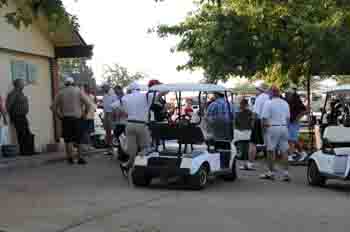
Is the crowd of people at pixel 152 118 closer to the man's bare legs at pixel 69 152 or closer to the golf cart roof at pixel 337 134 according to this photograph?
the man's bare legs at pixel 69 152

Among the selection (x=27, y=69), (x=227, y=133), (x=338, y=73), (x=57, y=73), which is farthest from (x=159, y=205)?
(x=338, y=73)

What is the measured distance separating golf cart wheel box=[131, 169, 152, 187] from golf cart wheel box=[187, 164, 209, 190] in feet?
2.47

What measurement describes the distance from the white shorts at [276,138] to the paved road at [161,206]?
0.67 metres

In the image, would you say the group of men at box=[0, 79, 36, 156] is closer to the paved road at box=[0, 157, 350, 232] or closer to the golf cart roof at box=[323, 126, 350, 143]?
the paved road at box=[0, 157, 350, 232]

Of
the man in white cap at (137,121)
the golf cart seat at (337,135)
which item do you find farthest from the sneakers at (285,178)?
the man in white cap at (137,121)

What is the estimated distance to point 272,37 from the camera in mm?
18672

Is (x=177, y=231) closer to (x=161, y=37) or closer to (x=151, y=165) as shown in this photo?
(x=151, y=165)

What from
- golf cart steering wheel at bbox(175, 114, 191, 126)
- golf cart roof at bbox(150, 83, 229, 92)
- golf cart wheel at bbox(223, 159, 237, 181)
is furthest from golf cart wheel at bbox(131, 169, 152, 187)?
golf cart wheel at bbox(223, 159, 237, 181)

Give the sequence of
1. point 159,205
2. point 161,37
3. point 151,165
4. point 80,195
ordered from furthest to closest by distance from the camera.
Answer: point 161,37
point 151,165
point 80,195
point 159,205

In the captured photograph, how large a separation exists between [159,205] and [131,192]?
1.26 metres

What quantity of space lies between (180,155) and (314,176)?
8.31ft

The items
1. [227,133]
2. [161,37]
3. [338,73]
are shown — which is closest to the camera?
[227,133]

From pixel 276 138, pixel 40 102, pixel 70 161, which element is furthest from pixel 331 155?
pixel 40 102

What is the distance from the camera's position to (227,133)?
1241 centimetres
